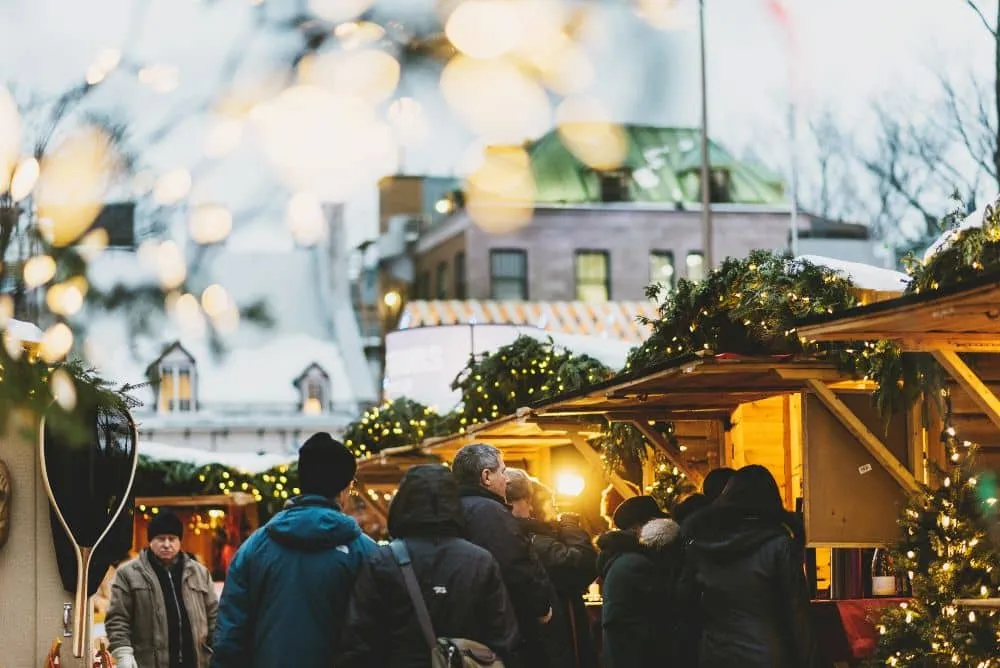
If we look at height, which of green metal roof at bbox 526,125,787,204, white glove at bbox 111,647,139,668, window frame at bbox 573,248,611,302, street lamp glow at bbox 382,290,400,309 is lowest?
white glove at bbox 111,647,139,668

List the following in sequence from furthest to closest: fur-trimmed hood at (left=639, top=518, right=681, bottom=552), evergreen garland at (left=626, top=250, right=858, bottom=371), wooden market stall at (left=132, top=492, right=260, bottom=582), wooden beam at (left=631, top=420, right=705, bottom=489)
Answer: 1. wooden market stall at (left=132, top=492, right=260, bottom=582)
2. wooden beam at (left=631, top=420, right=705, bottom=489)
3. evergreen garland at (left=626, top=250, right=858, bottom=371)
4. fur-trimmed hood at (left=639, top=518, right=681, bottom=552)

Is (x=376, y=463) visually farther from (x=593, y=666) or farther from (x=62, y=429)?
(x=62, y=429)

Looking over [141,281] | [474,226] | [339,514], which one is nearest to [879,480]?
[339,514]

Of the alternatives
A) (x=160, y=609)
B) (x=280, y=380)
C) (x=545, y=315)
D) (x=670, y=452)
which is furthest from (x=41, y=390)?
(x=280, y=380)

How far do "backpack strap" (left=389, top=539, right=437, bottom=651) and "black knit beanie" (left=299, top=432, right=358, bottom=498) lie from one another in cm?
50

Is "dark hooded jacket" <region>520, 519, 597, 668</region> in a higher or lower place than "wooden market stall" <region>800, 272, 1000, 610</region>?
lower

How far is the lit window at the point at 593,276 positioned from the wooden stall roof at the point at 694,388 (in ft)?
141

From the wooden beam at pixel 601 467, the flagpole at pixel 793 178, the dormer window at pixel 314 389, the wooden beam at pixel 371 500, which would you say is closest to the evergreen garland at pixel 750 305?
the wooden beam at pixel 601 467

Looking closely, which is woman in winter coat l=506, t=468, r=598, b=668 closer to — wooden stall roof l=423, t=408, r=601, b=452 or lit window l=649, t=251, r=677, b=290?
wooden stall roof l=423, t=408, r=601, b=452

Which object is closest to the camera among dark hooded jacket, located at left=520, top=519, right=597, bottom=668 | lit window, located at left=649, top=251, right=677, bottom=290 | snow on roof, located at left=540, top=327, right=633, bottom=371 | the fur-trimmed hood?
dark hooded jacket, located at left=520, top=519, right=597, bottom=668

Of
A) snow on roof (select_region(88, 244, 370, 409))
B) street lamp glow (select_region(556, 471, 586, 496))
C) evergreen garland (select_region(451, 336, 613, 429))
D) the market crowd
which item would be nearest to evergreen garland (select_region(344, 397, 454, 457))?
evergreen garland (select_region(451, 336, 613, 429))

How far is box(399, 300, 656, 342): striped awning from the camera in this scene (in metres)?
47.3

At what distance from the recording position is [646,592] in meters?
9.81

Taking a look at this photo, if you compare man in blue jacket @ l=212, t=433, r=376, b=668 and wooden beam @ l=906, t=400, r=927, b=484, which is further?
wooden beam @ l=906, t=400, r=927, b=484
